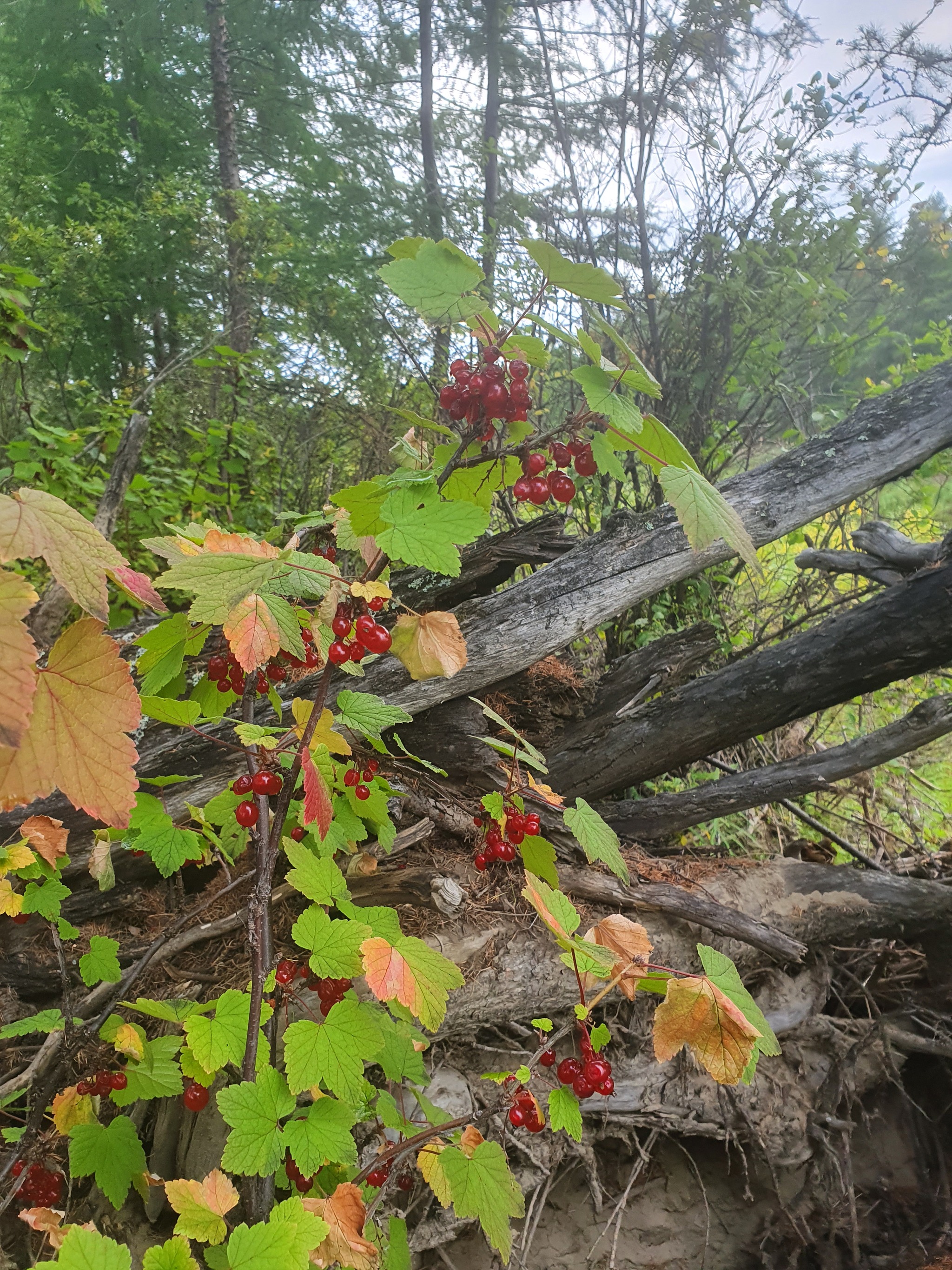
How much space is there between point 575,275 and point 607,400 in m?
0.16

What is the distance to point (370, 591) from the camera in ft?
2.59

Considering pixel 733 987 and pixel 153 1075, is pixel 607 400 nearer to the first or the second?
pixel 733 987

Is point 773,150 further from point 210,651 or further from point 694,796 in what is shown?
point 210,651

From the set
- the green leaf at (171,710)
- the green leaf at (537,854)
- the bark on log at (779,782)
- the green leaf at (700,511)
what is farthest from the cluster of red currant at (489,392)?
the bark on log at (779,782)

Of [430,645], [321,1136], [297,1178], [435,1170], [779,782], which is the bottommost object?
[779,782]

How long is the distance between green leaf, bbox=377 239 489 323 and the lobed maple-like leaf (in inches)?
33.4

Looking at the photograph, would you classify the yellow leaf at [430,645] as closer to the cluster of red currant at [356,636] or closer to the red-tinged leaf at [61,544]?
the cluster of red currant at [356,636]

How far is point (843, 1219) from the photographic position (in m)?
1.82

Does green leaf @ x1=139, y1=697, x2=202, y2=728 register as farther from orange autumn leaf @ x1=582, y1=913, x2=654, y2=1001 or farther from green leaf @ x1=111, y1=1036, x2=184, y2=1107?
orange autumn leaf @ x1=582, y1=913, x2=654, y2=1001

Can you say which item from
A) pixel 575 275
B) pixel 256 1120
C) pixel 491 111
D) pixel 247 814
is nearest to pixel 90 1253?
pixel 256 1120

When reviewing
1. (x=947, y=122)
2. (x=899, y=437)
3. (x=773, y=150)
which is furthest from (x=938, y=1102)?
(x=947, y=122)

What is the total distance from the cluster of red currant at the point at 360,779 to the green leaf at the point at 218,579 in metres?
0.61

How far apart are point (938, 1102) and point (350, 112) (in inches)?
380

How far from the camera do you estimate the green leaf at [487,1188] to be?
3.31ft
